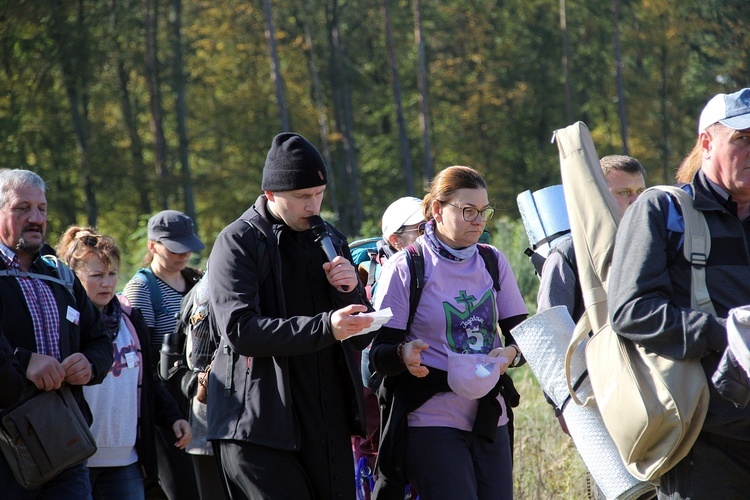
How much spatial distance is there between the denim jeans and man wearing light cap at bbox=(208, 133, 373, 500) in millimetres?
1260

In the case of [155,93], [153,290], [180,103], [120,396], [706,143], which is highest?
[155,93]

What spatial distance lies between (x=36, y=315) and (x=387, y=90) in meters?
34.3

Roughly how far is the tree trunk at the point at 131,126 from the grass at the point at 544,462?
23715 millimetres

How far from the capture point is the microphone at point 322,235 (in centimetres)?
398

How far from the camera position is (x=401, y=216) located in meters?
5.72

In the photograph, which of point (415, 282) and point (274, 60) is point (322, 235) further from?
point (274, 60)

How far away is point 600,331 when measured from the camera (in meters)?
3.51

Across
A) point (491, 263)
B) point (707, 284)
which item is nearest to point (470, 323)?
point (491, 263)

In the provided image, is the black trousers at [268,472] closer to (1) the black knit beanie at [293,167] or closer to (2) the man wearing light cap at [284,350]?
(2) the man wearing light cap at [284,350]

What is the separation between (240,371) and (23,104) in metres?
22.6

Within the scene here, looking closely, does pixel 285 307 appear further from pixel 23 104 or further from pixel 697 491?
pixel 23 104

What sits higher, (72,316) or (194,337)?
(72,316)

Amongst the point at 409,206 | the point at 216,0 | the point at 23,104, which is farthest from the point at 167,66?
the point at 409,206

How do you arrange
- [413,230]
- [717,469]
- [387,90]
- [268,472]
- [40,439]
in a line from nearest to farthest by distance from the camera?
[717,469], [268,472], [40,439], [413,230], [387,90]
